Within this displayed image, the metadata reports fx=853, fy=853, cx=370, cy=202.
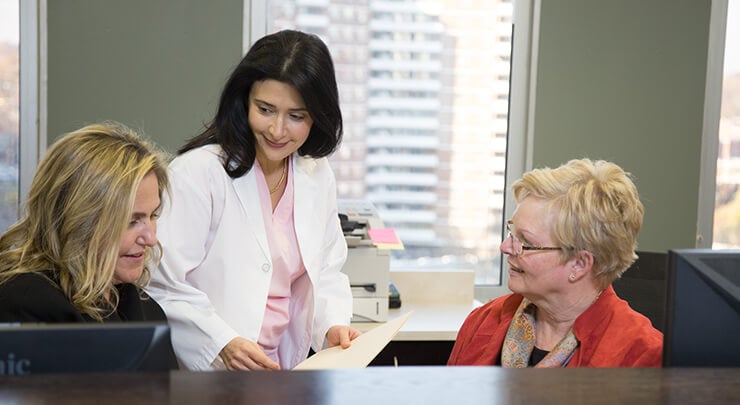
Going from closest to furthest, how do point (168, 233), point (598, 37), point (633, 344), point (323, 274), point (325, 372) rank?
point (325, 372), point (633, 344), point (168, 233), point (323, 274), point (598, 37)

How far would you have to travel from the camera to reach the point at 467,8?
407 cm

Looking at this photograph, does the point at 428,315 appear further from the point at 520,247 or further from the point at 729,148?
the point at 729,148

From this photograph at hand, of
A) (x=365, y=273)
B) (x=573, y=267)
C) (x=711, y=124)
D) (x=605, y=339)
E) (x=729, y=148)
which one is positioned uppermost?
(x=711, y=124)

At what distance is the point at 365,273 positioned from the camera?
10.4 feet

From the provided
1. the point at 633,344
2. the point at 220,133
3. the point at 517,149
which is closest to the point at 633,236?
the point at 633,344

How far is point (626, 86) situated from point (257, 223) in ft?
8.45

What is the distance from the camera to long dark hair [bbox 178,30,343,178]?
1989mm

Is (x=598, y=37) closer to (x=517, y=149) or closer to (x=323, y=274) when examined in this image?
(x=517, y=149)

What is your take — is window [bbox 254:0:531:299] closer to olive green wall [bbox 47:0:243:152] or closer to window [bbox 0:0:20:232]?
olive green wall [bbox 47:0:243:152]

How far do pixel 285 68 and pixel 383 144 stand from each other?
2.13 metres

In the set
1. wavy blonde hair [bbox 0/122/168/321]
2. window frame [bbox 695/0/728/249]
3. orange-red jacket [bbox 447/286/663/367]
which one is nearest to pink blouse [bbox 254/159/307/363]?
orange-red jacket [bbox 447/286/663/367]

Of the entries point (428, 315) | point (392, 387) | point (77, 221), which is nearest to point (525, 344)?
point (77, 221)

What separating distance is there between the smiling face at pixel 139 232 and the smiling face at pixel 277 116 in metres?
0.40

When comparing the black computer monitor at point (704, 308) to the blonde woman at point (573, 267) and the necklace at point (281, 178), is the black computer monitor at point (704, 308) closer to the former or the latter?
the blonde woman at point (573, 267)
